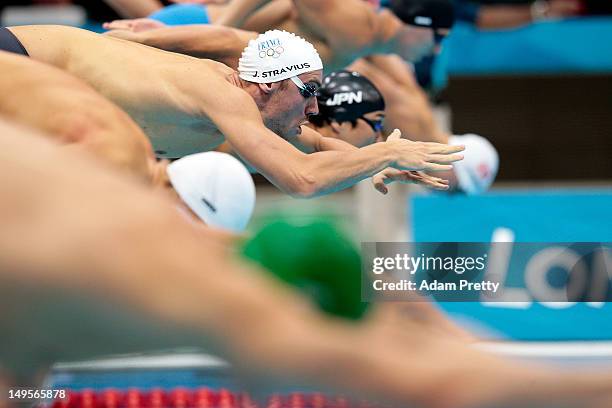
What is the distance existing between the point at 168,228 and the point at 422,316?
120 cm

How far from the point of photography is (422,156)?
9.59 ft

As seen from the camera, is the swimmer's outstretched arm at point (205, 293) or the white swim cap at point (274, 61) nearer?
the swimmer's outstretched arm at point (205, 293)

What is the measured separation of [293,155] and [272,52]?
31cm

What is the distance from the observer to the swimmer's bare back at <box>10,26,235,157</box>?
9.87 ft

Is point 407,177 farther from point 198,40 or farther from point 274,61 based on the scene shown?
point 198,40

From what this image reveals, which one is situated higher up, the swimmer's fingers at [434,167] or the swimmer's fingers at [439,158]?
the swimmer's fingers at [439,158]

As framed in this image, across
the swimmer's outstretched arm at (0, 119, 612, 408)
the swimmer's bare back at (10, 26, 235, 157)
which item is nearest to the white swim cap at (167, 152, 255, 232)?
the swimmer's bare back at (10, 26, 235, 157)

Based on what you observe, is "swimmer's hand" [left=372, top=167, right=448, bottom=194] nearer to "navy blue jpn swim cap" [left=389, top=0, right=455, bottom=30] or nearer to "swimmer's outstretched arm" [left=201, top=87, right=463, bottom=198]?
"swimmer's outstretched arm" [left=201, top=87, right=463, bottom=198]

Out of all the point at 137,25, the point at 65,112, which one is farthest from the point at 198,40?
the point at 65,112

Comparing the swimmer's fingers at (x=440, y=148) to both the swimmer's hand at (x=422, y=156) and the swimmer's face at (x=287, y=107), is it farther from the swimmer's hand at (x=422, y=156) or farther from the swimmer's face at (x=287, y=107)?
the swimmer's face at (x=287, y=107)

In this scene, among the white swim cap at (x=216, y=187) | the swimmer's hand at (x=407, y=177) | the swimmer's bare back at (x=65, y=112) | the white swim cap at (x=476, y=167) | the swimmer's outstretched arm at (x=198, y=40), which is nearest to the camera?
the swimmer's bare back at (x=65, y=112)

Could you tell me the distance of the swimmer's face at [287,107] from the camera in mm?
3143

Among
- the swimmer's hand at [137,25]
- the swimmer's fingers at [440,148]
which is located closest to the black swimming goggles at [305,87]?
the swimmer's fingers at [440,148]

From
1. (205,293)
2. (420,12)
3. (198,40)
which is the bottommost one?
(205,293)
